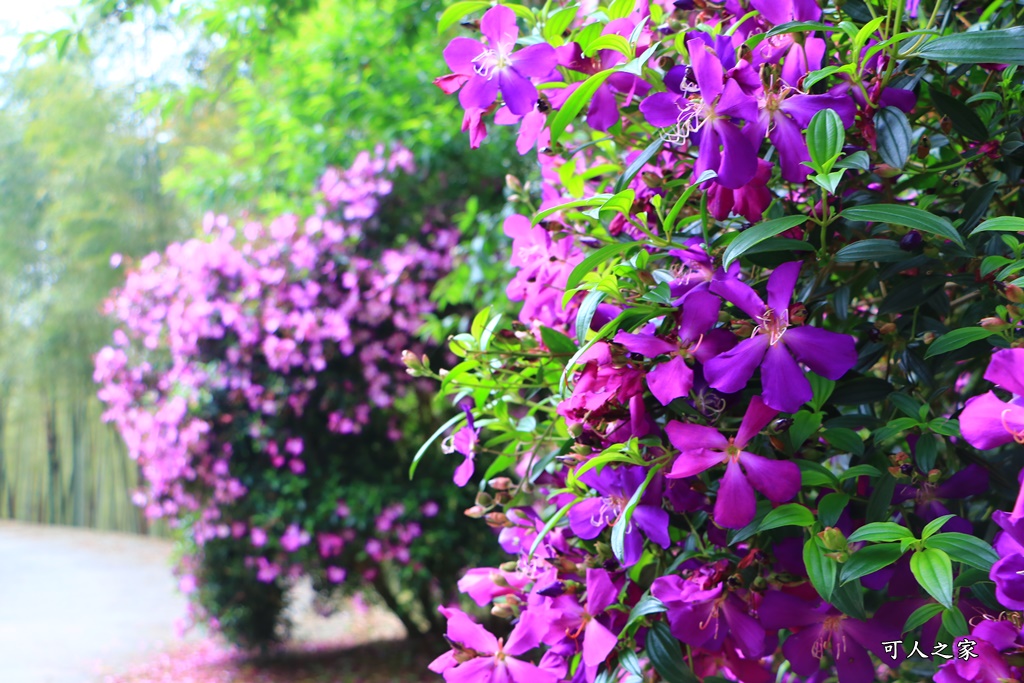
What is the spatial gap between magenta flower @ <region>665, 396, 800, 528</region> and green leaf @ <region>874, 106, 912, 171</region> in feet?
0.62

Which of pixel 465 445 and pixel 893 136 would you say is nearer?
pixel 893 136

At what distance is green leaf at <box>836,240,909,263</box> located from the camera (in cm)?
54

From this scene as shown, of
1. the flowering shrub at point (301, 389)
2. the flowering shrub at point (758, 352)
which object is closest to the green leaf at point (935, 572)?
the flowering shrub at point (758, 352)

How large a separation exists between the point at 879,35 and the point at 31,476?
1046 centimetres

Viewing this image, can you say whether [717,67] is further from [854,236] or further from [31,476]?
[31,476]

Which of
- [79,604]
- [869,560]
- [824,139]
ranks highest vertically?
[824,139]

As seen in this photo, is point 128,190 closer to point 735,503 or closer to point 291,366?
point 291,366

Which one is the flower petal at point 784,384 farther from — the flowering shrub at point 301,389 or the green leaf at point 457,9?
the flowering shrub at point 301,389

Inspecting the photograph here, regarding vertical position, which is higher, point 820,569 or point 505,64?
point 505,64

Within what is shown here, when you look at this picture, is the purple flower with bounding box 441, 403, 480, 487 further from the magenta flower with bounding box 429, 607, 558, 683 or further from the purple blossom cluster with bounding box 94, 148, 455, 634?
the purple blossom cluster with bounding box 94, 148, 455, 634

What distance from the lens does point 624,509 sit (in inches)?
23.0

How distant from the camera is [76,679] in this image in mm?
3965

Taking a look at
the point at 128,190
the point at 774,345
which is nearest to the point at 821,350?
the point at 774,345

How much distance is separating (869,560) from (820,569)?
0.03 m
